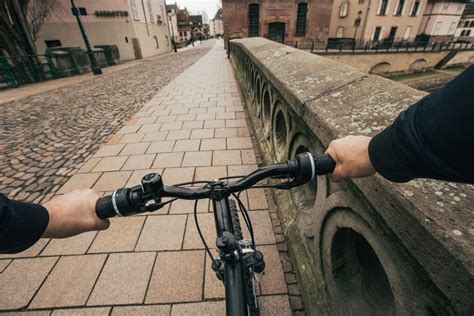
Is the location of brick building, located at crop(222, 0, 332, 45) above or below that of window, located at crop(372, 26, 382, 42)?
above

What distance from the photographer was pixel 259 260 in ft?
3.73

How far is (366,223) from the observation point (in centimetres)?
116

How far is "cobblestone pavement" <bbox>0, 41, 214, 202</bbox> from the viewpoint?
12.5ft

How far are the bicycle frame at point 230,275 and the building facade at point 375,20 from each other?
4016 centimetres

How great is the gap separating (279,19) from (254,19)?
3124mm

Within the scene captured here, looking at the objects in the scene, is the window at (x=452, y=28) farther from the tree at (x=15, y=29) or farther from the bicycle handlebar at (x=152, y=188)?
the bicycle handlebar at (x=152, y=188)

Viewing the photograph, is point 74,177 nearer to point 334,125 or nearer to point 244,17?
point 334,125

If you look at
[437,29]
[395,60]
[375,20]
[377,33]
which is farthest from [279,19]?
[437,29]

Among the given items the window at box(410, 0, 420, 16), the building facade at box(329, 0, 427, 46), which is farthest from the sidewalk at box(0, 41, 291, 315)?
the window at box(410, 0, 420, 16)

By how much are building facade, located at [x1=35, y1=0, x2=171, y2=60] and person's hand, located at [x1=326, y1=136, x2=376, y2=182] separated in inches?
810

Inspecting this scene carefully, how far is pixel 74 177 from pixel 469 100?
4506 millimetres

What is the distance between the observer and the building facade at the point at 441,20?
123 feet

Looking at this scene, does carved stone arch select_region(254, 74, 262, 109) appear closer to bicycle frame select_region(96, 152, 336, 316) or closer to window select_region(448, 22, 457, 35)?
bicycle frame select_region(96, 152, 336, 316)

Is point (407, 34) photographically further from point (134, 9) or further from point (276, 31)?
point (134, 9)
